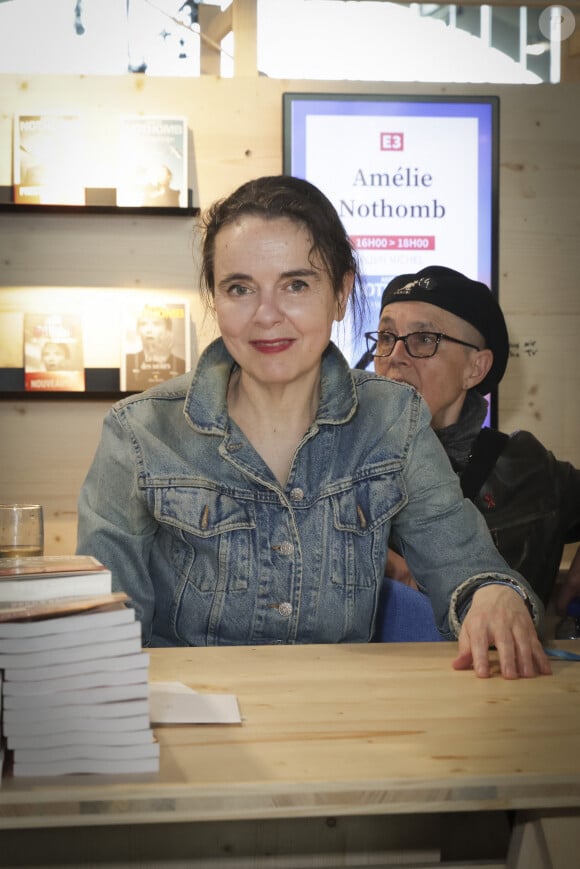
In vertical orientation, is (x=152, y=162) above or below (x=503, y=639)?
above

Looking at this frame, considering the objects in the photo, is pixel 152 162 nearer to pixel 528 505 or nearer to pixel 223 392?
pixel 528 505

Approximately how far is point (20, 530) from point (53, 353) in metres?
1.69

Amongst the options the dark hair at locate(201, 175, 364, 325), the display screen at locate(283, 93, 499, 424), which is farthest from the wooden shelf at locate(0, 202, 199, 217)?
the dark hair at locate(201, 175, 364, 325)

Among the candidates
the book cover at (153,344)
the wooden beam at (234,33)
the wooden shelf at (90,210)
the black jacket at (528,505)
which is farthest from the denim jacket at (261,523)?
the wooden beam at (234,33)

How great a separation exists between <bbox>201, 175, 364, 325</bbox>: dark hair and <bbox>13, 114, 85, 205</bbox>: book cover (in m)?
1.92

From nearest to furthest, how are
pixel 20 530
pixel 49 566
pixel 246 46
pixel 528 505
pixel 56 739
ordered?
1. pixel 56 739
2. pixel 49 566
3. pixel 20 530
4. pixel 528 505
5. pixel 246 46

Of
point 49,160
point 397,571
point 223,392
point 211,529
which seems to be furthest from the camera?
point 49,160

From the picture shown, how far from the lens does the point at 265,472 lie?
5.84 ft

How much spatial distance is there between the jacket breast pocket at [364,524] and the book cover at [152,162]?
217 cm

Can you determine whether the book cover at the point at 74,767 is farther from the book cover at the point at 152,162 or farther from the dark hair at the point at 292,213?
the book cover at the point at 152,162

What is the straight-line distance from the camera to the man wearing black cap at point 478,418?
2.77 meters

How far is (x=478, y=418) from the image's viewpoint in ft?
9.33

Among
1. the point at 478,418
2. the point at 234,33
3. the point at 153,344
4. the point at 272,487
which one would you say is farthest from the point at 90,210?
the point at 272,487

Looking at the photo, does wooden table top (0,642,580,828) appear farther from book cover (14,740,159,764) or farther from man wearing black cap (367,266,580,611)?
man wearing black cap (367,266,580,611)
